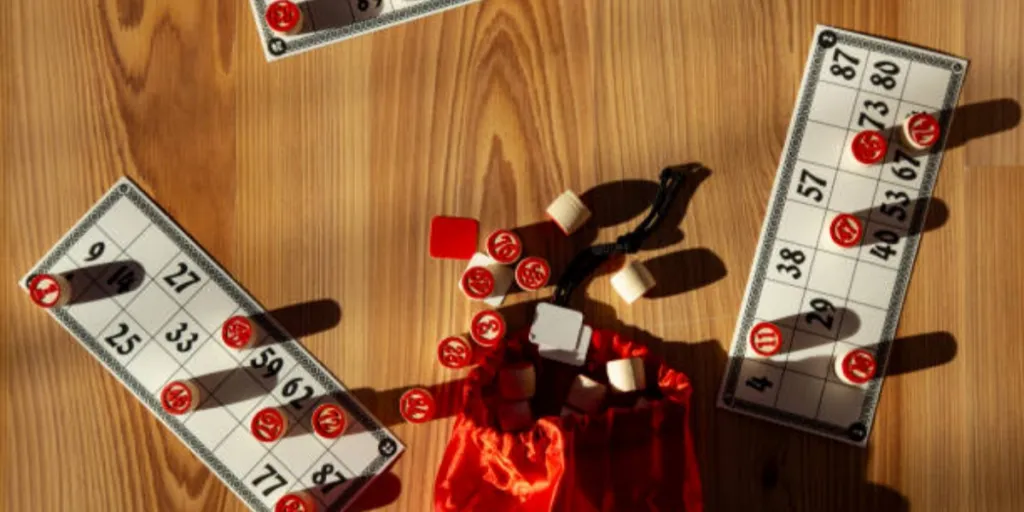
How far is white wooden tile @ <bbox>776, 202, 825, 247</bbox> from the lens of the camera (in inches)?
50.9

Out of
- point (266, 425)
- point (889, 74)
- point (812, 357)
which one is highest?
point (889, 74)

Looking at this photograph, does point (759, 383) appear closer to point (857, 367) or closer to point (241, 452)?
point (857, 367)

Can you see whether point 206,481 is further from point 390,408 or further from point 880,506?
point 880,506

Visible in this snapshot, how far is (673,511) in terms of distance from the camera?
1.23 m

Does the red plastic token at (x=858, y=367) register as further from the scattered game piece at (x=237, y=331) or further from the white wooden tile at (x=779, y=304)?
the scattered game piece at (x=237, y=331)

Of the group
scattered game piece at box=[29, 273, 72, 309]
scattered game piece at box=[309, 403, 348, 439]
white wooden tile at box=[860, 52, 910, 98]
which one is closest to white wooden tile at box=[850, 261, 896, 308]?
white wooden tile at box=[860, 52, 910, 98]

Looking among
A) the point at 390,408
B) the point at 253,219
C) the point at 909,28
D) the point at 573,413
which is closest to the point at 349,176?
the point at 253,219

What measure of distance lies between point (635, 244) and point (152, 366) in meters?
0.75

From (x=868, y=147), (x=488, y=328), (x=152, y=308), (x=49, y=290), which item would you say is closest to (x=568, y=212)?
(x=488, y=328)

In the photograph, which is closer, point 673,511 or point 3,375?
point 673,511

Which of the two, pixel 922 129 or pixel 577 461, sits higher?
pixel 922 129

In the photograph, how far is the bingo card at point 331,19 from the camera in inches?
52.6

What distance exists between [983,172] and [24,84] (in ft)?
4.79

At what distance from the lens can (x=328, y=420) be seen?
129cm
